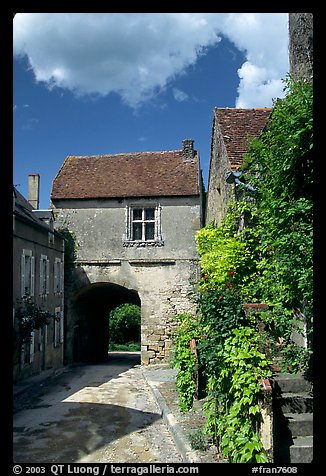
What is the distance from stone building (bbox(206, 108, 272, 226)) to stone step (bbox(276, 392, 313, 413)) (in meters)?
5.25

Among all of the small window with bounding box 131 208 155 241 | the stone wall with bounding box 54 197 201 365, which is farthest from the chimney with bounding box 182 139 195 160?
the small window with bounding box 131 208 155 241

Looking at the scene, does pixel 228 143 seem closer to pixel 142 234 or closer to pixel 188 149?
pixel 142 234

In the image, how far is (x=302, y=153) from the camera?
492cm

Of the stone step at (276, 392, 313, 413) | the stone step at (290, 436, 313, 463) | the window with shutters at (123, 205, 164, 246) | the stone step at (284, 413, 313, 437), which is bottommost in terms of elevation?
the stone step at (290, 436, 313, 463)

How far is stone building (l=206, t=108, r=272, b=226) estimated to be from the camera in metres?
10.5

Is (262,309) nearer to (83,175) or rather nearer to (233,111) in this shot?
(233,111)

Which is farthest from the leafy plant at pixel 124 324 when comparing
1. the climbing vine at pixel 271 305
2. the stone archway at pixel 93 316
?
the climbing vine at pixel 271 305

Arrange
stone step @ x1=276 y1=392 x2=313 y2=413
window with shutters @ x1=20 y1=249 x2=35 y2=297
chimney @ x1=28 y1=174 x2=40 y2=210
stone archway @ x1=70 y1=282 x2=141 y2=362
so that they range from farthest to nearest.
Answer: chimney @ x1=28 y1=174 x2=40 y2=210 → stone archway @ x1=70 y1=282 x2=141 y2=362 → window with shutters @ x1=20 y1=249 x2=35 y2=297 → stone step @ x1=276 y1=392 x2=313 y2=413

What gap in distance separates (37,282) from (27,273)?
32.3 inches

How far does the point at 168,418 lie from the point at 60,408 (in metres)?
Answer: 3.14

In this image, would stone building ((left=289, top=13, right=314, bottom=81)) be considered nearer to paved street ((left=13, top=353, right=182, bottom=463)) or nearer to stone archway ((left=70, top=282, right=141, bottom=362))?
paved street ((left=13, top=353, right=182, bottom=463))

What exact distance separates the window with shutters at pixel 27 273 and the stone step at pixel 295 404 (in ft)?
31.7

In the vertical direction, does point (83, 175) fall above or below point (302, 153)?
above
